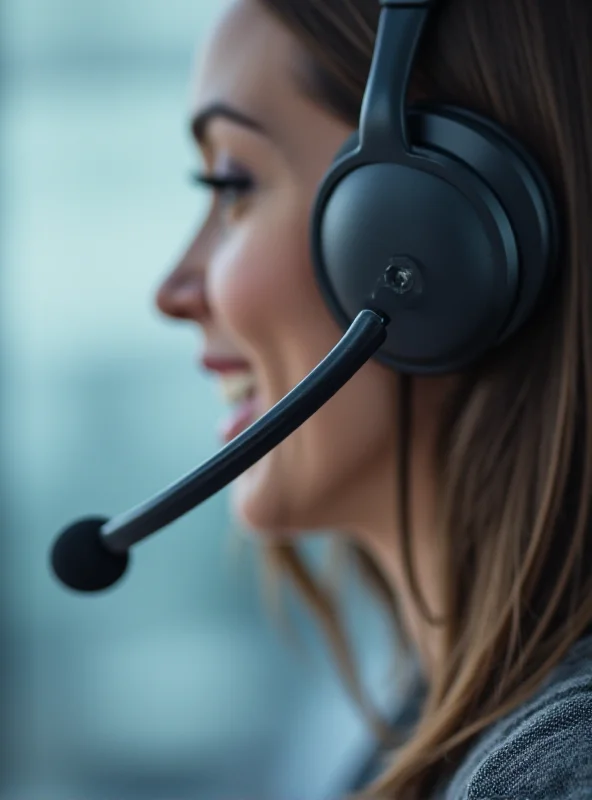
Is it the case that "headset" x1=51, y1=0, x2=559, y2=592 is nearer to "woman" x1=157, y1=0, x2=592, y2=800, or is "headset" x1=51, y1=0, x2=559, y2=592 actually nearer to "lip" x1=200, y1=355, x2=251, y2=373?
"woman" x1=157, y1=0, x2=592, y2=800

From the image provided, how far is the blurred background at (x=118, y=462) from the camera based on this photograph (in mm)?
2328

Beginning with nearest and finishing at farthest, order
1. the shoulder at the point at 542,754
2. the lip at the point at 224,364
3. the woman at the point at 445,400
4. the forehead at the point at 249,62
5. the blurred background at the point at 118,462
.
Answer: the shoulder at the point at 542,754, the woman at the point at 445,400, the forehead at the point at 249,62, the lip at the point at 224,364, the blurred background at the point at 118,462

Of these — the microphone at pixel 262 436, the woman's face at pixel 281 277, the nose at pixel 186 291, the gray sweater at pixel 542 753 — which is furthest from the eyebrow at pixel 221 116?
the gray sweater at pixel 542 753

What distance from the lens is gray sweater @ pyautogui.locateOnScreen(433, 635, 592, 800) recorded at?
1.61ft

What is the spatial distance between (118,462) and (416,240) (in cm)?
190

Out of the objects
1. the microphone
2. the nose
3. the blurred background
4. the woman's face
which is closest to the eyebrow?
the woman's face

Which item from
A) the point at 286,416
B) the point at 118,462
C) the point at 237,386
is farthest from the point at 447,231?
the point at 118,462

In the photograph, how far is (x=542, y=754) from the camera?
0.51 metres

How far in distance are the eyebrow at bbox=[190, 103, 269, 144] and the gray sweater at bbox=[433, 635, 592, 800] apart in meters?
0.45

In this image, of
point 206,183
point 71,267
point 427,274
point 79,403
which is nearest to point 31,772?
point 79,403

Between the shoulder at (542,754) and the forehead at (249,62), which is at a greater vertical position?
the forehead at (249,62)

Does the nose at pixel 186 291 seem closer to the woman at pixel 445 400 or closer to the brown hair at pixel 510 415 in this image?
the woman at pixel 445 400

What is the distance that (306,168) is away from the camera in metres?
0.76

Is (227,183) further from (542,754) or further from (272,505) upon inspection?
(542,754)
